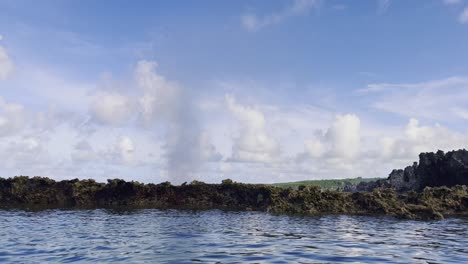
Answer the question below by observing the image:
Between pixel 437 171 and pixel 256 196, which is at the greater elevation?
pixel 437 171

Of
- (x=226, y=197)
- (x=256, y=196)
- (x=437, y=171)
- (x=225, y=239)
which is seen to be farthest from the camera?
(x=437, y=171)

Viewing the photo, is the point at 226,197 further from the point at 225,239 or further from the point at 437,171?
the point at 437,171

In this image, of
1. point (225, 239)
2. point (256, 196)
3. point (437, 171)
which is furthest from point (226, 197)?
point (437, 171)

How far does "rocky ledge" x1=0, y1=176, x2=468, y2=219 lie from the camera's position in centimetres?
4150

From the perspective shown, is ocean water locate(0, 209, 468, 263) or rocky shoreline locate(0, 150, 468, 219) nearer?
ocean water locate(0, 209, 468, 263)

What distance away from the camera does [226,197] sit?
4719cm

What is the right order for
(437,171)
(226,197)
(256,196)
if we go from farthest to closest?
1. (437,171)
2. (226,197)
3. (256,196)

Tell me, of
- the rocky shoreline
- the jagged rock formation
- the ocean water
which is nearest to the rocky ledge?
the rocky shoreline

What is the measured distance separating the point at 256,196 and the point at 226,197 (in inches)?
147

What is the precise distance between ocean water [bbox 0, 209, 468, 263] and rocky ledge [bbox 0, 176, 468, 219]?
456 centimetres

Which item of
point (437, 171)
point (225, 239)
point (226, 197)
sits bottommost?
point (225, 239)

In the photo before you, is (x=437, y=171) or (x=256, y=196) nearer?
(x=256, y=196)

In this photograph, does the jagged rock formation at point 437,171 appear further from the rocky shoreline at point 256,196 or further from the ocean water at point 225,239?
the ocean water at point 225,239

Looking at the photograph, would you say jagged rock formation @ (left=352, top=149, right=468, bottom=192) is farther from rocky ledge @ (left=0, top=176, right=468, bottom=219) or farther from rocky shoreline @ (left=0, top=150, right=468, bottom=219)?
rocky ledge @ (left=0, top=176, right=468, bottom=219)
